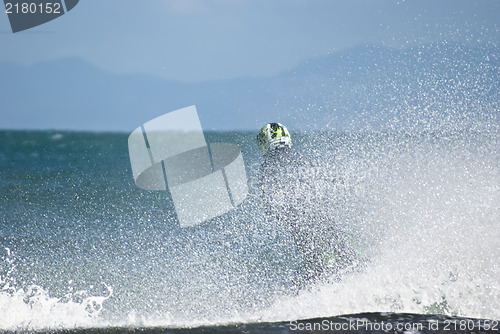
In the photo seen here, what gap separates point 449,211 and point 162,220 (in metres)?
4.94

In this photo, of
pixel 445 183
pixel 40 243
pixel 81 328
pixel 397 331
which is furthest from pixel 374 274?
pixel 40 243

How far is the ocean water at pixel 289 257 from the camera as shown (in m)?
3.83

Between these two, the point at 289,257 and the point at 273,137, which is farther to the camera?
the point at 289,257

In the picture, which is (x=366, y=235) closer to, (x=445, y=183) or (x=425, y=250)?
(x=425, y=250)

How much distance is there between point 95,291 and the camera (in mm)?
4668

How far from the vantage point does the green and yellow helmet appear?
17.2 ft

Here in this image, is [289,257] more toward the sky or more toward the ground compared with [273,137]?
more toward the ground

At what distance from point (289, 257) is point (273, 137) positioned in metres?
1.49

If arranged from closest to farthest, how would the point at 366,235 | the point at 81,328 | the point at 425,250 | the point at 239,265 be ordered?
the point at 81,328 < the point at 425,250 < the point at 366,235 < the point at 239,265

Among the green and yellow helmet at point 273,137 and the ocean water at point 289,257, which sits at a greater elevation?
the green and yellow helmet at point 273,137

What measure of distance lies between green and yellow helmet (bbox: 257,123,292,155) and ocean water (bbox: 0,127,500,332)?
0.45 metres

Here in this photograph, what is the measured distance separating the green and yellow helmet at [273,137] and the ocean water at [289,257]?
45 centimetres

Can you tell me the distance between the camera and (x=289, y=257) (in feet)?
18.7

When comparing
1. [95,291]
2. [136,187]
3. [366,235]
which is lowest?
[136,187]
